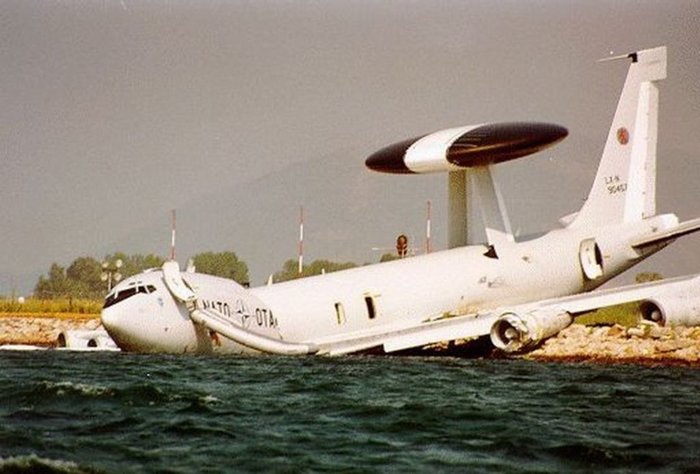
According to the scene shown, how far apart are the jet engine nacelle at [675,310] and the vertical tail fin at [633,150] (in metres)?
6.77

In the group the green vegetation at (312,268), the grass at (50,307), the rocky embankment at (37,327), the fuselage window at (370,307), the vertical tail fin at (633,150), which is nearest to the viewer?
the fuselage window at (370,307)

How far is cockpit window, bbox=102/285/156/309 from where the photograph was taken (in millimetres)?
35438

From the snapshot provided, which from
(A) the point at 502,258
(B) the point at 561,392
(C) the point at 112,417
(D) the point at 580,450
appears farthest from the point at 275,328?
(D) the point at 580,450

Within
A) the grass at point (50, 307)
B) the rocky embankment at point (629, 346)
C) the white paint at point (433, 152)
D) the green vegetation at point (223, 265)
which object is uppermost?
the green vegetation at point (223, 265)

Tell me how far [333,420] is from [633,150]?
3460 cm

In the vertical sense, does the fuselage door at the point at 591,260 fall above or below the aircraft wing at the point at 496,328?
above

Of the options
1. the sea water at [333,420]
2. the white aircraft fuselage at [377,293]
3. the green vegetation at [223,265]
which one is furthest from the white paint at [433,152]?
the green vegetation at [223,265]

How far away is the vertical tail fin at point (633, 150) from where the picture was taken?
4997 centimetres

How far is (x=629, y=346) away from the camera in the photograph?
44.0m

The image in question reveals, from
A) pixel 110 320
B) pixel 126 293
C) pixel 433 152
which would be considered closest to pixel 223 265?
pixel 433 152

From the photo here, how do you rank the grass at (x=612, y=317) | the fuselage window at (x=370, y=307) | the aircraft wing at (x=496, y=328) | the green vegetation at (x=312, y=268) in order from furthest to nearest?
the green vegetation at (x=312, y=268), the grass at (x=612, y=317), the fuselage window at (x=370, y=307), the aircraft wing at (x=496, y=328)

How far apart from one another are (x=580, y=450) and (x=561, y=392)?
9.51m

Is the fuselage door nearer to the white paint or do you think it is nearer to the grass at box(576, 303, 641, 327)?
the white paint

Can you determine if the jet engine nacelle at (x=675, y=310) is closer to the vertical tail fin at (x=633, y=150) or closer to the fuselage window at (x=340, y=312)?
the vertical tail fin at (x=633, y=150)
